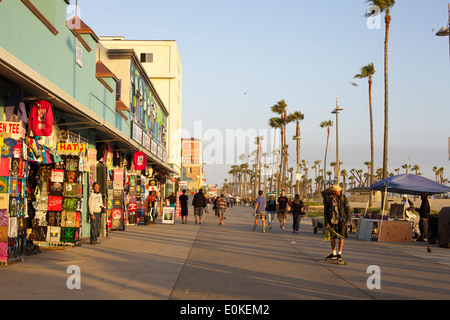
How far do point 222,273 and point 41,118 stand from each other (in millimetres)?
5623

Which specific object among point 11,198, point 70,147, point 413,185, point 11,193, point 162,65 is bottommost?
point 11,198

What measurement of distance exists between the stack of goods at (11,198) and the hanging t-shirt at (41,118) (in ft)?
4.04

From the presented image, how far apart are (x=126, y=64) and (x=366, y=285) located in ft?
68.4

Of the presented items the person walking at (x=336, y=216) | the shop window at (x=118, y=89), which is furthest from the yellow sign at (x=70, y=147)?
the shop window at (x=118, y=89)

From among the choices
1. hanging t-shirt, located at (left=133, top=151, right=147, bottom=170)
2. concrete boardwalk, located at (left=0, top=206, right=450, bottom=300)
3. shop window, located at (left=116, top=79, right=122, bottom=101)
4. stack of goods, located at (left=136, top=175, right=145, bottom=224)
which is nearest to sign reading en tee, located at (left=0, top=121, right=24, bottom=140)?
concrete boardwalk, located at (left=0, top=206, right=450, bottom=300)

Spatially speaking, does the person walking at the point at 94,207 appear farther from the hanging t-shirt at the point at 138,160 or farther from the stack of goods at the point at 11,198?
the hanging t-shirt at the point at 138,160

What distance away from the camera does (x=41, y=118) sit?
1212cm

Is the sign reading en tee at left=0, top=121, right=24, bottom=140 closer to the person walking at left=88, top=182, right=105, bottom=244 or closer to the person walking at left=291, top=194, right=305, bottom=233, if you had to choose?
the person walking at left=88, top=182, right=105, bottom=244

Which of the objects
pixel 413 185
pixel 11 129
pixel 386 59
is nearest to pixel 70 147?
pixel 11 129

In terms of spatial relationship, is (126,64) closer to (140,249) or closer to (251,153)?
(140,249)

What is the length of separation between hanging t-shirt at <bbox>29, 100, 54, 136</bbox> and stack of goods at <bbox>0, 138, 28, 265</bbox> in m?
1.23

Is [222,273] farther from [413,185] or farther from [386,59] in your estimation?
[386,59]

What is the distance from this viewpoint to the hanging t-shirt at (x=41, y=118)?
1204 centimetres

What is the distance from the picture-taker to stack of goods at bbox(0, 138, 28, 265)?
402 inches
